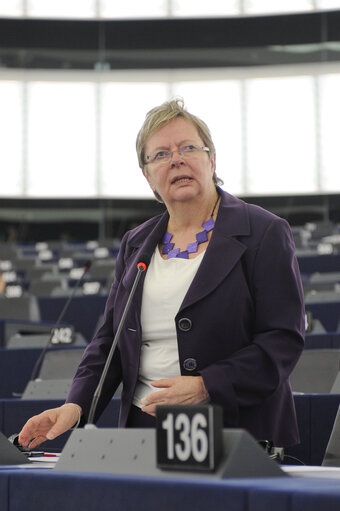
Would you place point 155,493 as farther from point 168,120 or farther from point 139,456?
point 168,120

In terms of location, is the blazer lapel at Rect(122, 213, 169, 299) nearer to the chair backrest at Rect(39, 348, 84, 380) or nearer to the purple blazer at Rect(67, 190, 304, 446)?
the purple blazer at Rect(67, 190, 304, 446)

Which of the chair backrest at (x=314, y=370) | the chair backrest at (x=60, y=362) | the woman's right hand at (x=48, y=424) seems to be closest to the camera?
the woman's right hand at (x=48, y=424)

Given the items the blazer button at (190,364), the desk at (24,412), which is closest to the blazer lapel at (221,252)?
the blazer button at (190,364)

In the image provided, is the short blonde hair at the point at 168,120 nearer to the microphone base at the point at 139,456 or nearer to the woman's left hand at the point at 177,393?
the woman's left hand at the point at 177,393

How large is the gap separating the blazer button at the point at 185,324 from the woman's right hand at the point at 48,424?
1.11 feet

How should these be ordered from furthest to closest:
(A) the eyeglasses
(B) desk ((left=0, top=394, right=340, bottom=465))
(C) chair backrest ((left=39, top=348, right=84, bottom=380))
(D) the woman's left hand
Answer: (C) chair backrest ((left=39, top=348, right=84, bottom=380)), (B) desk ((left=0, top=394, right=340, bottom=465)), (A) the eyeglasses, (D) the woman's left hand

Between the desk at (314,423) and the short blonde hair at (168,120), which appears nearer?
the short blonde hair at (168,120)

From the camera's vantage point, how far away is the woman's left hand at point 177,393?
6.50 ft

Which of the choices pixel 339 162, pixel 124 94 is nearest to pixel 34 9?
pixel 124 94

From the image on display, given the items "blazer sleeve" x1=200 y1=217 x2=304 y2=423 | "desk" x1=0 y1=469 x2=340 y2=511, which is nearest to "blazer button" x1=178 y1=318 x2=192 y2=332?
"blazer sleeve" x1=200 y1=217 x2=304 y2=423

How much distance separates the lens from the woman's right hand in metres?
2.13

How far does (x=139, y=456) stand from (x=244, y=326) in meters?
0.68

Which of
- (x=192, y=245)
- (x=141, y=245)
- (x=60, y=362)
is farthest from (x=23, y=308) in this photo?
(x=192, y=245)

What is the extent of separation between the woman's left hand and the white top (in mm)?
164
